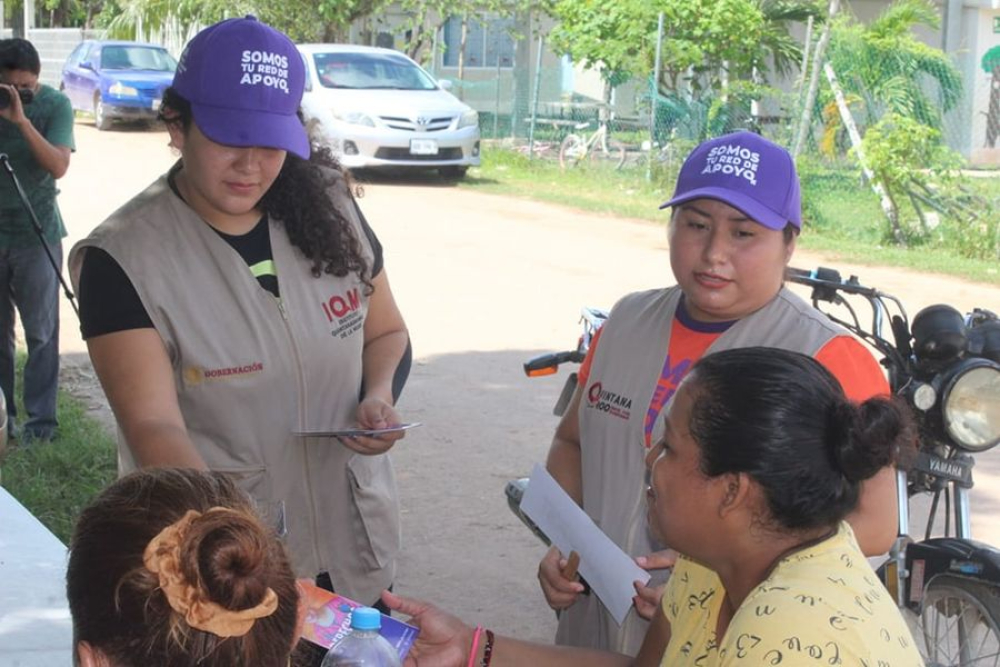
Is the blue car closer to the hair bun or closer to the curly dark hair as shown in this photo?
the curly dark hair

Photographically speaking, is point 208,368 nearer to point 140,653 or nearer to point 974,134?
point 140,653

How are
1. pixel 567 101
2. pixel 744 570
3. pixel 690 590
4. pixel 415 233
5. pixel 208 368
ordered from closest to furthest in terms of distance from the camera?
pixel 744 570
pixel 690 590
pixel 208 368
pixel 415 233
pixel 567 101

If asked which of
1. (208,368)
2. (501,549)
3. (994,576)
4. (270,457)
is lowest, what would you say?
(501,549)

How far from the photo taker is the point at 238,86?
114 inches

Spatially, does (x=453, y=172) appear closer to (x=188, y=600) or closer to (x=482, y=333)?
(x=482, y=333)

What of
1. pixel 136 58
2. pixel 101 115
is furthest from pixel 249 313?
pixel 136 58

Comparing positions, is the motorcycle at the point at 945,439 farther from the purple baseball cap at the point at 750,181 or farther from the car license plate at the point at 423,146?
the car license plate at the point at 423,146

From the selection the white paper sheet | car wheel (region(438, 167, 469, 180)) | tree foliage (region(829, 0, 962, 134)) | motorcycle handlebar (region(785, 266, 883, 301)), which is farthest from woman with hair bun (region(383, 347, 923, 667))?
car wheel (region(438, 167, 469, 180))

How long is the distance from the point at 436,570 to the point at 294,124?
3.10 meters

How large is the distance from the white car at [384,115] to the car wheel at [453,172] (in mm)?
15

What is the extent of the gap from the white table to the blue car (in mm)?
21479

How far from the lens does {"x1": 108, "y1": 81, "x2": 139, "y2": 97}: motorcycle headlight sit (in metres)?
25.1

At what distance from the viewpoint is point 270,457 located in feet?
9.84

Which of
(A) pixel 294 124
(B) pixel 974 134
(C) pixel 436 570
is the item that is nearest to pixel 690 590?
(A) pixel 294 124
